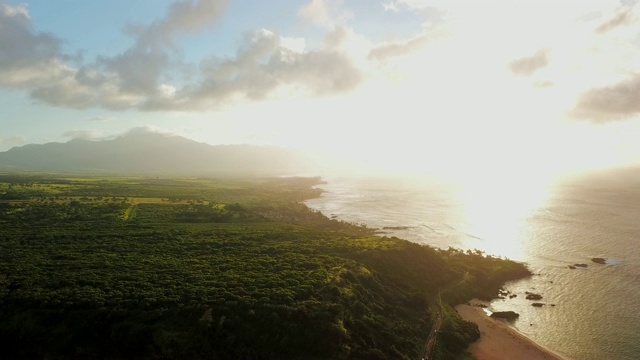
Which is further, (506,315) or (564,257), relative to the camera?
(564,257)

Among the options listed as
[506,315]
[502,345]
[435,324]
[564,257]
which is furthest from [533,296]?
[564,257]

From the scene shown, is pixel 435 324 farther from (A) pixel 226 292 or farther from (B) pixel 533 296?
(A) pixel 226 292

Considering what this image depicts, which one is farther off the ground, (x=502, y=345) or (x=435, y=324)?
(x=435, y=324)

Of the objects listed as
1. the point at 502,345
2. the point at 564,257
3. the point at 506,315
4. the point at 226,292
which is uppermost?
the point at 226,292

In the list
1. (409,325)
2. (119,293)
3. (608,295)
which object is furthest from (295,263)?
(608,295)

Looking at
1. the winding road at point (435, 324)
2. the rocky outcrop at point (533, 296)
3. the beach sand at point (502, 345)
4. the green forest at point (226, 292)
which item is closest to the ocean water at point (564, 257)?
the rocky outcrop at point (533, 296)

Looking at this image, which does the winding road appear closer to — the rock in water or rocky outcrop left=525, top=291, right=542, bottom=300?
rocky outcrop left=525, top=291, right=542, bottom=300

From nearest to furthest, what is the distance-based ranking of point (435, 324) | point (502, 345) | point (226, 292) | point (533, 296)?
point (226, 292), point (502, 345), point (435, 324), point (533, 296)

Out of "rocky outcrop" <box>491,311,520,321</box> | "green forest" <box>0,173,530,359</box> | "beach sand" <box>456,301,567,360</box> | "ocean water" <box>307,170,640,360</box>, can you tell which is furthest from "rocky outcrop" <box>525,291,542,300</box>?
"beach sand" <box>456,301,567,360</box>
